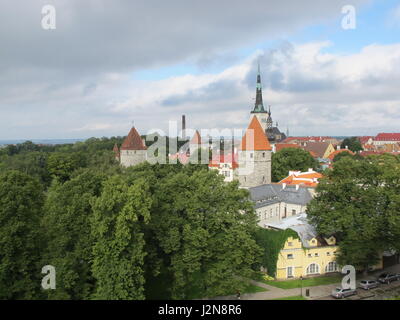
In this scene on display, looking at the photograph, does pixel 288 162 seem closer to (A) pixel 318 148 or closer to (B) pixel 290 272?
(B) pixel 290 272

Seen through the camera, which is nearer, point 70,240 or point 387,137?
point 70,240

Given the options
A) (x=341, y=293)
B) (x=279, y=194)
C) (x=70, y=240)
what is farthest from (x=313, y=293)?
(x=279, y=194)

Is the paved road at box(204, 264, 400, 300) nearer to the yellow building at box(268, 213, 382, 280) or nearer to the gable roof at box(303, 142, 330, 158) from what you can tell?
the yellow building at box(268, 213, 382, 280)

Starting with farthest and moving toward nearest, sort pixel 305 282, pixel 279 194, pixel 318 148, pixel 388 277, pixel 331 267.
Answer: pixel 318 148 → pixel 279 194 → pixel 331 267 → pixel 305 282 → pixel 388 277

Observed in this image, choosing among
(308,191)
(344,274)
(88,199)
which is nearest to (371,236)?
(344,274)
